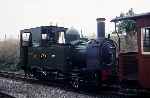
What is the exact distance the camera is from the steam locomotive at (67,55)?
1700 cm

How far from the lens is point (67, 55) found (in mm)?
18578

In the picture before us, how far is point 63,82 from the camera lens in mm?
19641

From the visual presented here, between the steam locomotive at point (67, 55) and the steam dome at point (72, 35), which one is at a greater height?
the steam dome at point (72, 35)

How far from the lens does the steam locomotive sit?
55.8 feet

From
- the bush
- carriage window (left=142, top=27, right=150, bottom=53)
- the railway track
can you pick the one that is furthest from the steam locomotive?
the bush

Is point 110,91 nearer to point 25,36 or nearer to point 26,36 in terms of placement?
point 26,36

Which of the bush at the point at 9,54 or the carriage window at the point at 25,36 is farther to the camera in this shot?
the bush at the point at 9,54

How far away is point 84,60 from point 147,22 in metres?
6.13

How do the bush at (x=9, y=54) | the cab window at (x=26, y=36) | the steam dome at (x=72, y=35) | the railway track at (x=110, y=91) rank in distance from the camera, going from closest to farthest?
1. the railway track at (x=110, y=91)
2. the steam dome at (x=72, y=35)
3. the cab window at (x=26, y=36)
4. the bush at (x=9, y=54)

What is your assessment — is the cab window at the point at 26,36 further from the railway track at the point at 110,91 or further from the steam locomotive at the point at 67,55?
the railway track at the point at 110,91

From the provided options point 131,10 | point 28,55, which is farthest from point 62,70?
point 131,10

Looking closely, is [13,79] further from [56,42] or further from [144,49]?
[144,49]

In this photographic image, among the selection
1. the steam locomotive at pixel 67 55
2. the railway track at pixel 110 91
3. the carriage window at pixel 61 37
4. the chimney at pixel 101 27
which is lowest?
the railway track at pixel 110 91

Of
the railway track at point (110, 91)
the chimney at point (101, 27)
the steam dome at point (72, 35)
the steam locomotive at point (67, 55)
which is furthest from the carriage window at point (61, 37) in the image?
the chimney at point (101, 27)
